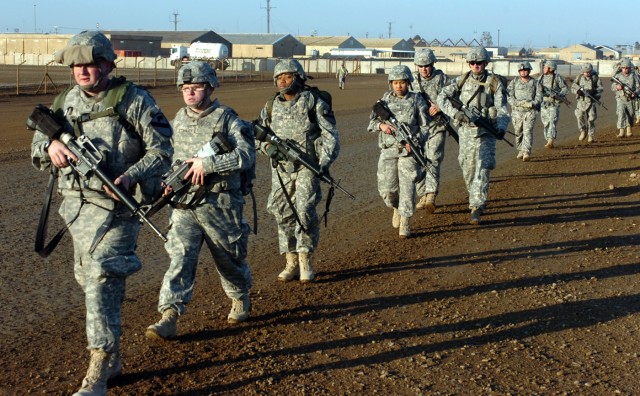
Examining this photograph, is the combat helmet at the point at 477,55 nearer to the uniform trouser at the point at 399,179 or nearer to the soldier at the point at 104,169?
Answer: the uniform trouser at the point at 399,179

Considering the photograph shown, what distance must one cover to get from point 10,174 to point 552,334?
34.6 feet

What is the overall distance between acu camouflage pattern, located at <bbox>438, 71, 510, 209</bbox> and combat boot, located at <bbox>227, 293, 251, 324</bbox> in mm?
5214

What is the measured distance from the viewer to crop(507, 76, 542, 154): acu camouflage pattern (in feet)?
63.3

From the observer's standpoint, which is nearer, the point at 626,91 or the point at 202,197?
the point at 202,197

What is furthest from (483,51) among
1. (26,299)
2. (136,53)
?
(136,53)

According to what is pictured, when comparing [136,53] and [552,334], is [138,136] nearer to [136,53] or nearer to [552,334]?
[552,334]

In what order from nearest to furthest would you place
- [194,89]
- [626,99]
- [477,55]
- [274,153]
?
[194,89]
[274,153]
[477,55]
[626,99]

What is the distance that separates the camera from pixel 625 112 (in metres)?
25.4

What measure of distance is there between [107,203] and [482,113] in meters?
7.02

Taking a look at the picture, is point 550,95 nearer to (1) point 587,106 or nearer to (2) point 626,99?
(1) point 587,106

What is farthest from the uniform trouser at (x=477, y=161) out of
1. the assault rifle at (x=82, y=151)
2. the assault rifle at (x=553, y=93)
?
the assault rifle at (x=553, y=93)

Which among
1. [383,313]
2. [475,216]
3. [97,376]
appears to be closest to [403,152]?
[475,216]

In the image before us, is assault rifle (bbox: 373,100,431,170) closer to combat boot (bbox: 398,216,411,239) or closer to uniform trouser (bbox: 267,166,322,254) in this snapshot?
combat boot (bbox: 398,216,411,239)

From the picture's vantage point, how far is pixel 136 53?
96.6 m
